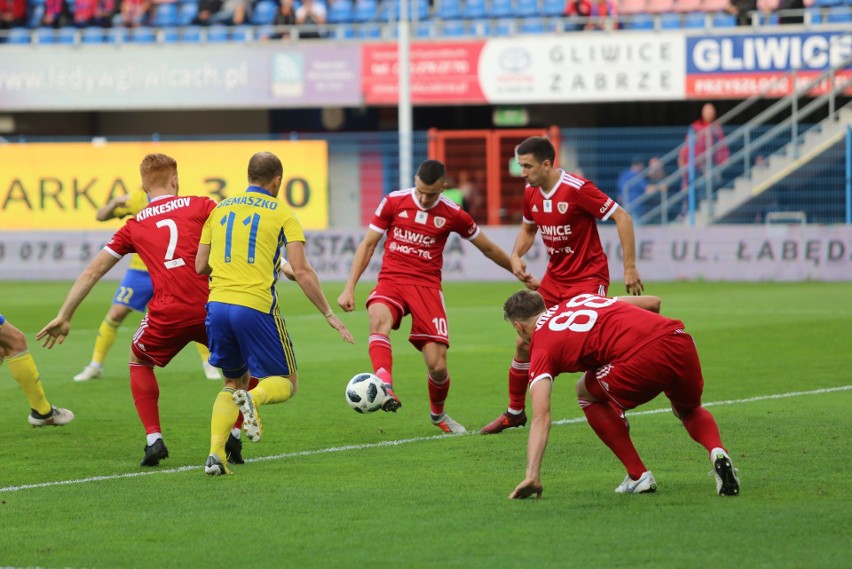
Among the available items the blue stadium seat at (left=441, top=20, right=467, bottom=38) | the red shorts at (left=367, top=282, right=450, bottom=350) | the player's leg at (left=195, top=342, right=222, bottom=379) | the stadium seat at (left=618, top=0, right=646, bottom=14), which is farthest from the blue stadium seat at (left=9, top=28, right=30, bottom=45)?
the red shorts at (left=367, top=282, right=450, bottom=350)

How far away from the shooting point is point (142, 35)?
3222 cm

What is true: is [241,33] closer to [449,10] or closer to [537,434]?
[449,10]

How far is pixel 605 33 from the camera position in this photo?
29031 mm

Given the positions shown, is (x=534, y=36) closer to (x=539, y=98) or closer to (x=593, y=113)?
(x=539, y=98)

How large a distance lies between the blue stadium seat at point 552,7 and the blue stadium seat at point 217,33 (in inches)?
274

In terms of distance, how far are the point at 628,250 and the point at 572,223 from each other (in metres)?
0.46

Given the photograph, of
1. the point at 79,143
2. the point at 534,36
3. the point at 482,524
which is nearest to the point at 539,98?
the point at 534,36

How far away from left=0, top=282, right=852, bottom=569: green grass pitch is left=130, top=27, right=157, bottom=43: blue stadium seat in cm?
1919

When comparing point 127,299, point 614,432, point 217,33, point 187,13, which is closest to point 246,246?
point 614,432

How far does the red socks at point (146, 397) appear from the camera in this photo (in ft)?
28.9

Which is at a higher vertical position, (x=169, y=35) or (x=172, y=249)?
(x=169, y=35)

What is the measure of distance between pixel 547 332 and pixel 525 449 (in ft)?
6.83

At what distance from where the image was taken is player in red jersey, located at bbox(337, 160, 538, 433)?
10.0m

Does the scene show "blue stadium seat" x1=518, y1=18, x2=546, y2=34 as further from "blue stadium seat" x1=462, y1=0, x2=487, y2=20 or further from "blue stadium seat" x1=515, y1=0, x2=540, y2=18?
"blue stadium seat" x1=462, y1=0, x2=487, y2=20
